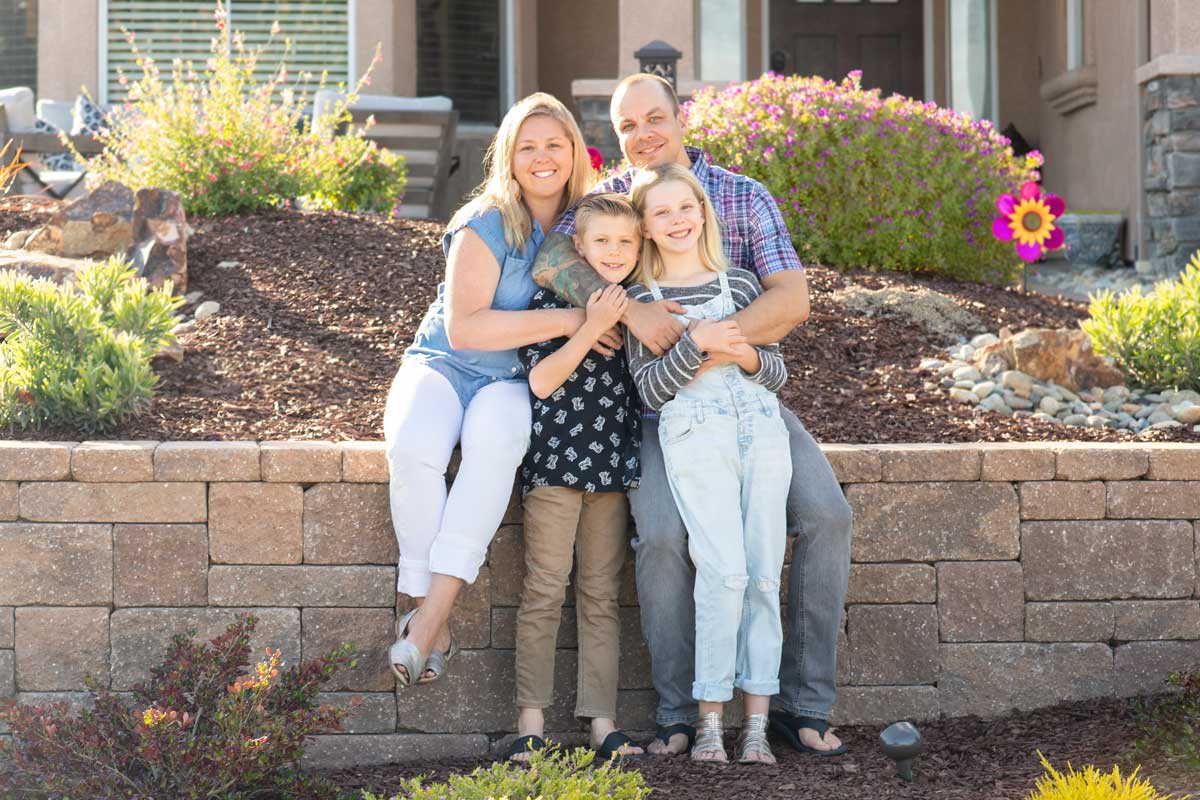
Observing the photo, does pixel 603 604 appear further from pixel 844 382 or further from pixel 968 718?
pixel 844 382

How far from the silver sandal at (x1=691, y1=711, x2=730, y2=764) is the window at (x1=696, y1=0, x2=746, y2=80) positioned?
7.33 meters

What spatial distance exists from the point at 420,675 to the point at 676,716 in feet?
2.04

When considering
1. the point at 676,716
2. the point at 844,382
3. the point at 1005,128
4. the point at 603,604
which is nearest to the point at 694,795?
the point at 676,716

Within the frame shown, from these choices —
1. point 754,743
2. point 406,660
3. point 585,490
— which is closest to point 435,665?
point 406,660

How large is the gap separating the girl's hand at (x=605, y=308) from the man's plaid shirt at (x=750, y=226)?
35 centimetres

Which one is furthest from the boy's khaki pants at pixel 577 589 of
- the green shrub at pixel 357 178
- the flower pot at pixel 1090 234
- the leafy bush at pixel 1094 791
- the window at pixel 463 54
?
the window at pixel 463 54

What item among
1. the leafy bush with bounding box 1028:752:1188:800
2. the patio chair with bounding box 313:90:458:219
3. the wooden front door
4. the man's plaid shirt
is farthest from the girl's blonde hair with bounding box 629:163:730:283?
the wooden front door

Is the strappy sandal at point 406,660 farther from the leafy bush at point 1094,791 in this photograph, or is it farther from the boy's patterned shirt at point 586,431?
the leafy bush at point 1094,791

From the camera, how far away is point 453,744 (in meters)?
3.48

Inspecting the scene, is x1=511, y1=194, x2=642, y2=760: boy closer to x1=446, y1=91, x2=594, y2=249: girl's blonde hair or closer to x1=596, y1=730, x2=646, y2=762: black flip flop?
x1=596, y1=730, x2=646, y2=762: black flip flop

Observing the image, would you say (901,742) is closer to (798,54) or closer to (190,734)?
(190,734)

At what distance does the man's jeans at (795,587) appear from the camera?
322cm

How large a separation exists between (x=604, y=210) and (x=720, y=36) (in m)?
7.04

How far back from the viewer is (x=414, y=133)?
27.7 ft
